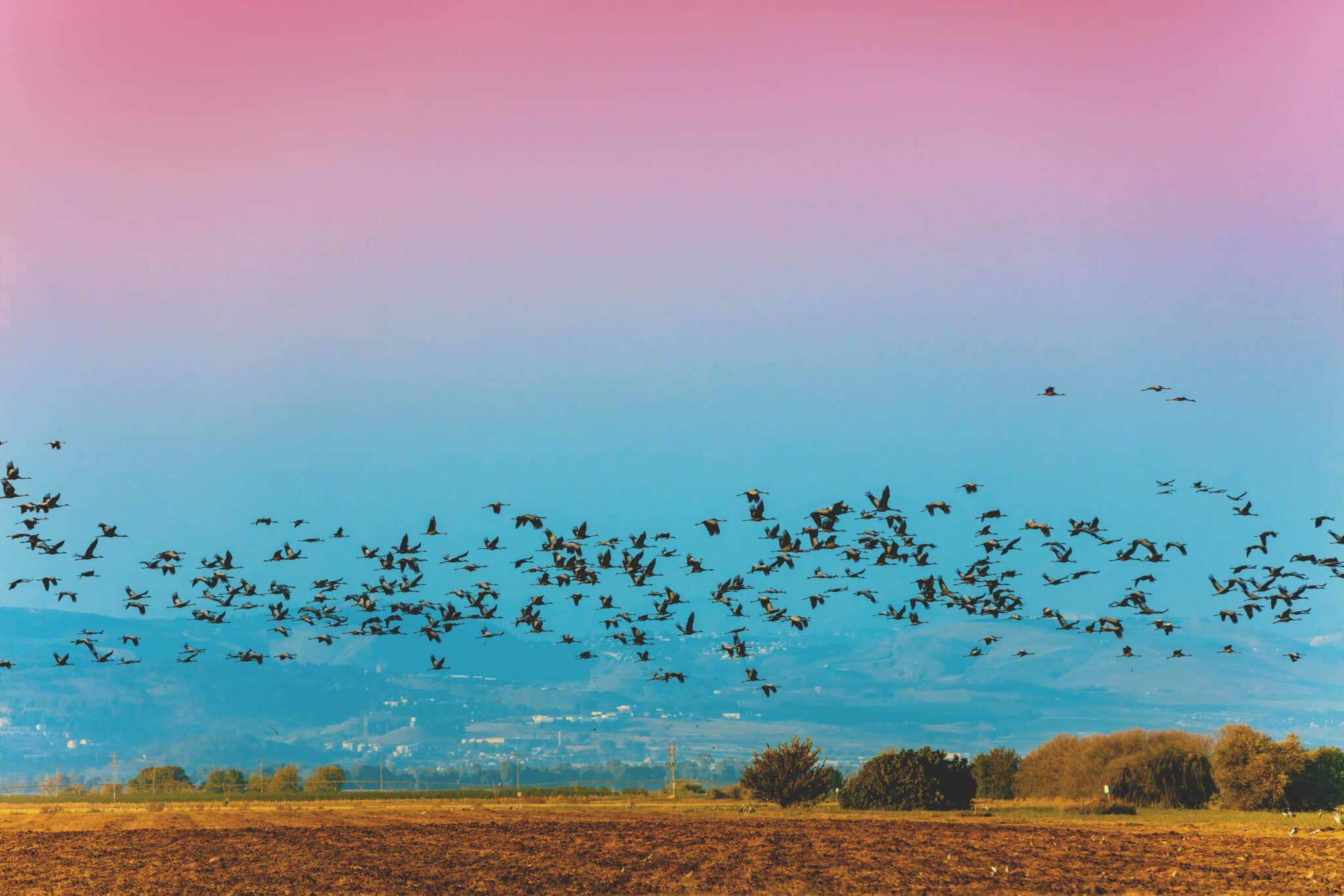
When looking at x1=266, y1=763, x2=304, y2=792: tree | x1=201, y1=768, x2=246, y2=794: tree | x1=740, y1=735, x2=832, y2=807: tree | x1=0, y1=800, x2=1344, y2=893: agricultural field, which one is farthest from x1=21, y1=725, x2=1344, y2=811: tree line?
x1=266, y1=763, x2=304, y2=792: tree

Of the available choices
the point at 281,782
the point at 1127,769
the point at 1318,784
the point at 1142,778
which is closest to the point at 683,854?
the point at 1142,778

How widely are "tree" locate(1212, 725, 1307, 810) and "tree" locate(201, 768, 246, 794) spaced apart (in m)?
59.8

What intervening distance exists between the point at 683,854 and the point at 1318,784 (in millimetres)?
38717

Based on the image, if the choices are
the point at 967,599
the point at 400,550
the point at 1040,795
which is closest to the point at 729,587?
the point at 967,599

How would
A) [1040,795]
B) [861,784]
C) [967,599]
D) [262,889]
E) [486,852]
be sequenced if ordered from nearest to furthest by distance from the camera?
[262,889] < [486,852] < [967,599] < [861,784] < [1040,795]

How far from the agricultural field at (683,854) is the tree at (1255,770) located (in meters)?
3.93

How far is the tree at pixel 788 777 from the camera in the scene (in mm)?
66500

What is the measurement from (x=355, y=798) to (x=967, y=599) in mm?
47708

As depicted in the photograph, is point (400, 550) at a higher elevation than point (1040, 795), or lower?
higher

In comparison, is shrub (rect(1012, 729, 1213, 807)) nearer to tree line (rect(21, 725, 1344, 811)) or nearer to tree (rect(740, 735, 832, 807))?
tree line (rect(21, 725, 1344, 811))

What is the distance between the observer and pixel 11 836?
5178 centimetres

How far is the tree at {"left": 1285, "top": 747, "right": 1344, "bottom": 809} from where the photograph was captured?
65.0 meters

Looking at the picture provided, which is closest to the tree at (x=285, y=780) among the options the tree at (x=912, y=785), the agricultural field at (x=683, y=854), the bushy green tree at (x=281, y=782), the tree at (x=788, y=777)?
the bushy green tree at (x=281, y=782)

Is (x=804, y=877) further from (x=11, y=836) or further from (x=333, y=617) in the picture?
(x=11, y=836)
